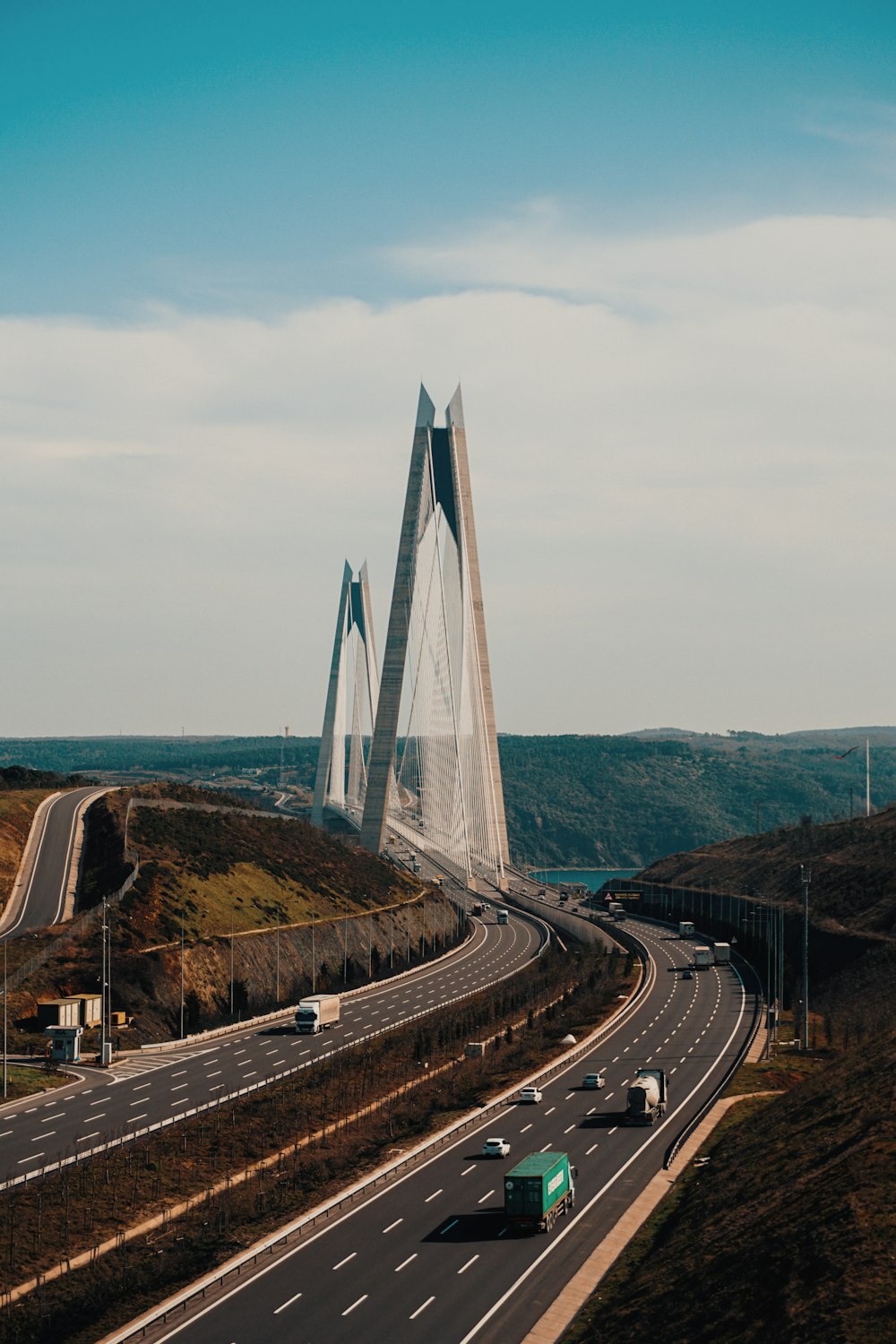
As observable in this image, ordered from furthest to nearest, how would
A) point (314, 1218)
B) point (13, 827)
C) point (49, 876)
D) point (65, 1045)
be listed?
point (13, 827), point (49, 876), point (65, 1045), point (314, 1218)

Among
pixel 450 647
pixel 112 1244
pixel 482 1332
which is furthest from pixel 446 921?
pixel 482 1332

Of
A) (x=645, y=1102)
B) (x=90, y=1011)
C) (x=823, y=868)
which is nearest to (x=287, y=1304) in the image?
(x=645, y=1102)

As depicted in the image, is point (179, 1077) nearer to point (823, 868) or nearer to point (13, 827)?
point (13, 827)

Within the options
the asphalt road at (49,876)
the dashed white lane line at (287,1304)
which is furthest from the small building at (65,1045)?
the dashed white lane line at (287,1304)

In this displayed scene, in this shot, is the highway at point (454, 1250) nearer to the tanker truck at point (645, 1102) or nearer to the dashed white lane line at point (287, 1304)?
the dashed white lane line at point (287, 1304)

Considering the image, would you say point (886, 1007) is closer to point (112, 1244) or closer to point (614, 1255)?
point (614, 1255)

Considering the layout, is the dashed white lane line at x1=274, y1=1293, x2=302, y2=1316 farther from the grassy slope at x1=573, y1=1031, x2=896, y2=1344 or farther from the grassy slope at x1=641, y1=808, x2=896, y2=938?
the grassy slope at x1=641, y1=808, x2=896, y2=938

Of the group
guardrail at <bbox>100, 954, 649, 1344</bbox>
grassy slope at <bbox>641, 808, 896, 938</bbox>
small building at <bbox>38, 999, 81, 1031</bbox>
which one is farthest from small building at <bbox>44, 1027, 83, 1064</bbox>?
grassy slope at <bbox>641, 808, 896, 938</bbox>
